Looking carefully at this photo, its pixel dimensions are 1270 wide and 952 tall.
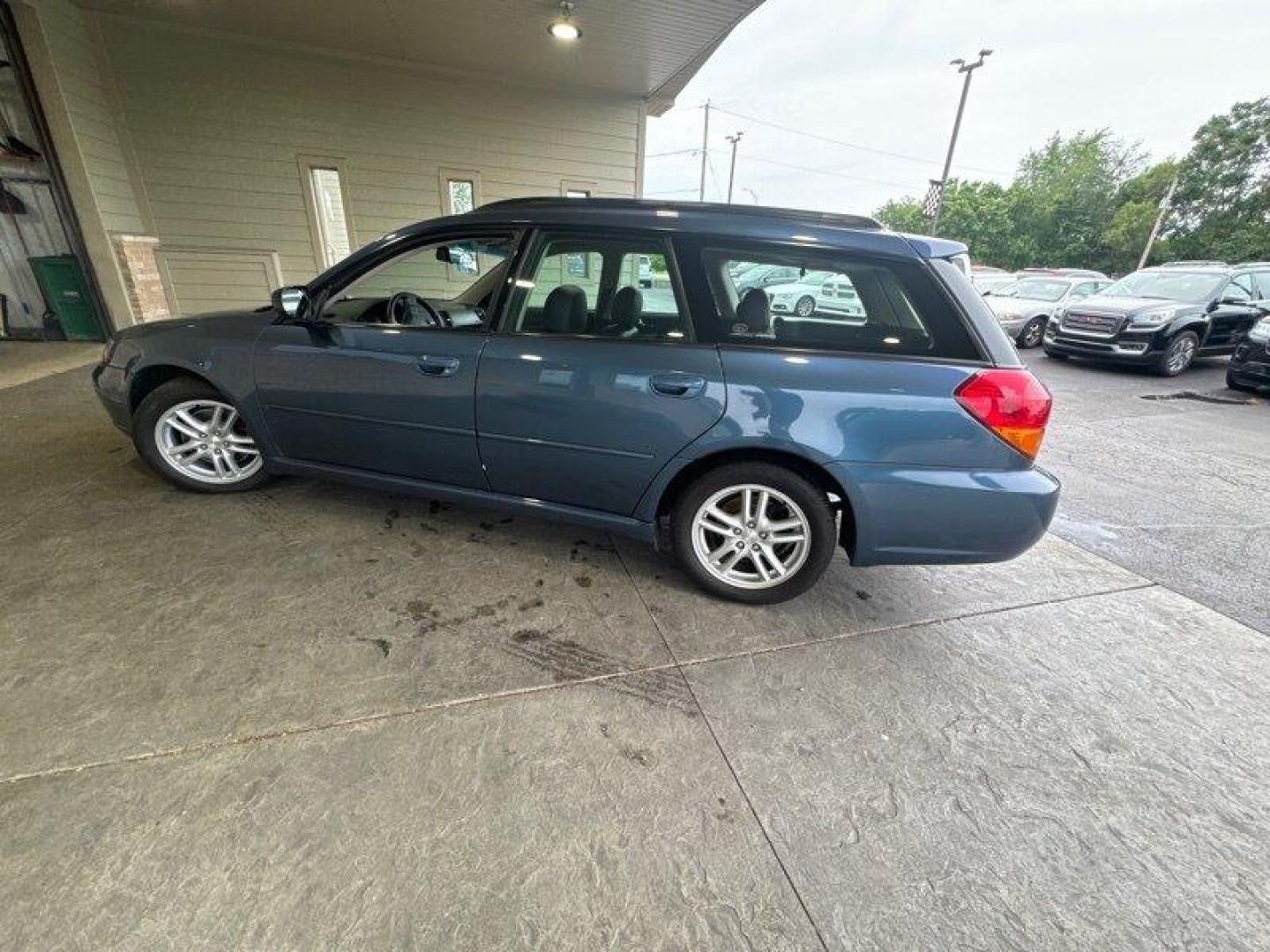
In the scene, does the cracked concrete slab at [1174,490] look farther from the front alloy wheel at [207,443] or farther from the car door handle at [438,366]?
the front alloy wheel at [207,443]

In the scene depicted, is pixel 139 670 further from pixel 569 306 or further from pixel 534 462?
pixel 569 306

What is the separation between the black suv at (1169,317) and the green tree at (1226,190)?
26.2 metres

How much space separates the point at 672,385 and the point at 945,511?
1.17 m

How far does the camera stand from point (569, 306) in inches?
95.1

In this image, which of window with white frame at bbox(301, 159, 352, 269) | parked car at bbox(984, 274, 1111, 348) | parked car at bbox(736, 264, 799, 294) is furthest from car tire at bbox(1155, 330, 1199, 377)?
window with white frame at bbox(301, 159, 352, 269)

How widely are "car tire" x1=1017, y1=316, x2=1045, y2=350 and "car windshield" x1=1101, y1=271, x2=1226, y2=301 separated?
1269mm

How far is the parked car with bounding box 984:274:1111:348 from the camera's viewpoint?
33.9 feet

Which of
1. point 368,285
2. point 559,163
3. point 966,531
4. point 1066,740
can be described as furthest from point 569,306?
point 559,163

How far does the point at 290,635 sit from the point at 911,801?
2.19 metres

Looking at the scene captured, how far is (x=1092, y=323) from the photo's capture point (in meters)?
8.25

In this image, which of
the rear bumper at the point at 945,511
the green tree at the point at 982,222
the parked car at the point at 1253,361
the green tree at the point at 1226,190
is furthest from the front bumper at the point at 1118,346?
the green tree at the point at 982,222

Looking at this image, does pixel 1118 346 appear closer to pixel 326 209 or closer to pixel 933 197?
pixel 326 209

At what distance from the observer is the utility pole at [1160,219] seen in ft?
90.7

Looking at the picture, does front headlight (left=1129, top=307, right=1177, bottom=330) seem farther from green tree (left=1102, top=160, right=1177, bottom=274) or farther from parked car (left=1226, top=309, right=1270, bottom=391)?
green tree (left=1102, top=160, right=1177, bottom=274)
